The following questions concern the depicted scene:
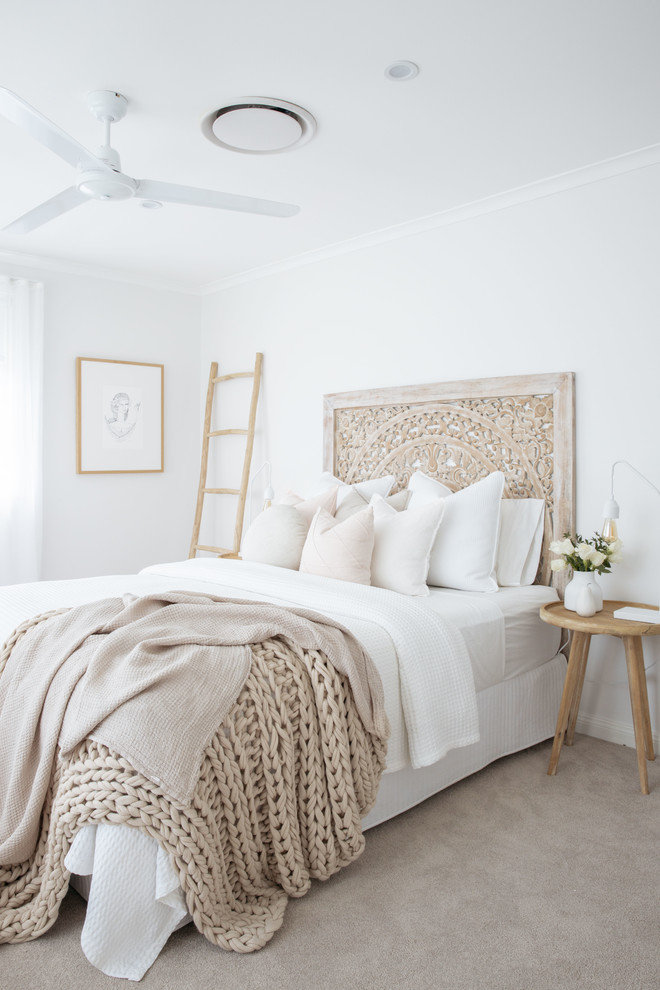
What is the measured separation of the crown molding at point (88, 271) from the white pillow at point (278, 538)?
226cm

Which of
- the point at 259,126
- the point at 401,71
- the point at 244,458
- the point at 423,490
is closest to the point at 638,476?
the point at 423,490

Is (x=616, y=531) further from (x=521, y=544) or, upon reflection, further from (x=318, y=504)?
(x=318, y=504)

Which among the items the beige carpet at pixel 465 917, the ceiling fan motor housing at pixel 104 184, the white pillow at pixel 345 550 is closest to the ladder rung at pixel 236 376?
the white pillow at pixel 345 550

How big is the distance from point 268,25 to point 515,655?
91.3 inches

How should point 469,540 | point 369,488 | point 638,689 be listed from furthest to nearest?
point 369,488, point 469,540, point 638,689

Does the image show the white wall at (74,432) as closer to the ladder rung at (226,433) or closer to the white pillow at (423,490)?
the ladder rung at (226,433)

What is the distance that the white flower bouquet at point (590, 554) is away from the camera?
278 cm

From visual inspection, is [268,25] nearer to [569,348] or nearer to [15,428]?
[569,348]

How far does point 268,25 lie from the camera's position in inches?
83.0

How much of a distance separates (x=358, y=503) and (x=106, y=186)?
178cm

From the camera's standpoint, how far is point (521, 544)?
3268 millimetres

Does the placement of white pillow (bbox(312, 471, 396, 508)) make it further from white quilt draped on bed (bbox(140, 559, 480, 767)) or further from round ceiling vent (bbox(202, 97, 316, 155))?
round ceiling vent (bbox(202, 97, 316, 155))

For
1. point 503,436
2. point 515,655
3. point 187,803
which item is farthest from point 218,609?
point 503,436

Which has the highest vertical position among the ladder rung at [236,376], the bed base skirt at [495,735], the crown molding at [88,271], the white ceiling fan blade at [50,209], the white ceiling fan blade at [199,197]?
the crown molding at [88,271]
